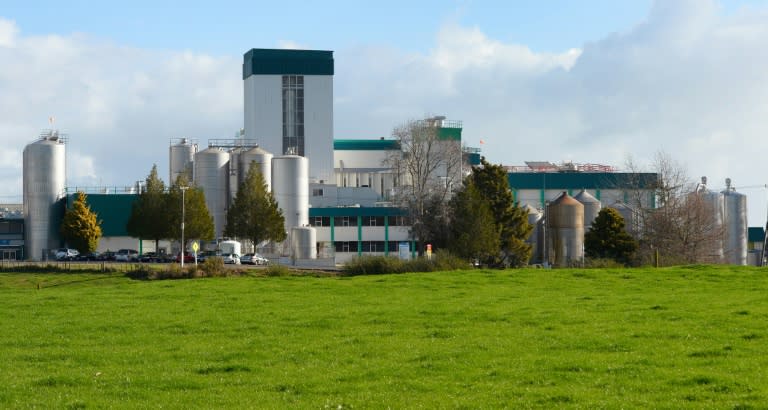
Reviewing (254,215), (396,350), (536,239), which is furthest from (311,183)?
(396,350)

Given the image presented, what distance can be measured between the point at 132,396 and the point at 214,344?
636cm

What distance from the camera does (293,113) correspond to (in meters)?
112

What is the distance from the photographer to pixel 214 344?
2245cm

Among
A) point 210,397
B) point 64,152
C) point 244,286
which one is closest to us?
point 210,397

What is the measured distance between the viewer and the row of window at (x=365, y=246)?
101 m

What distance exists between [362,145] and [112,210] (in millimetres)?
32310

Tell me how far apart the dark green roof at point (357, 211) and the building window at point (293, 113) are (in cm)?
1196

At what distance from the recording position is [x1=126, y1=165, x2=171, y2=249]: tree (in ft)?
279

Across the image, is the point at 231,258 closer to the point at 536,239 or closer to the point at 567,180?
the point at 536,239

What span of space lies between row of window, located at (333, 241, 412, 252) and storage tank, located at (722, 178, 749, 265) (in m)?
32.1

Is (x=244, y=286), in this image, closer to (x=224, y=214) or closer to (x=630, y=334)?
(x=630, y=334)

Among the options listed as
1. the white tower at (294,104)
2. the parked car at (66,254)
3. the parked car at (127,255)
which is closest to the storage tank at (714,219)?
the white tower at (294,104)

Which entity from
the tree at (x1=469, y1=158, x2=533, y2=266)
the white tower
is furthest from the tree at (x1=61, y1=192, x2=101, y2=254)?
the tree at (x1=469, y1=158, x2=533, y2=266)

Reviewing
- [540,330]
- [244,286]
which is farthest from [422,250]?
[540,330]
